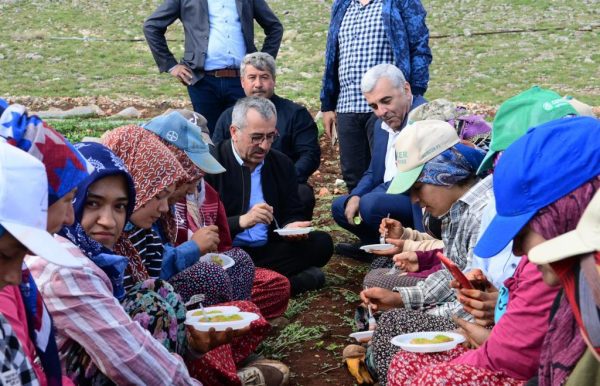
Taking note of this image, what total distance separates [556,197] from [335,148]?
22.9 feet

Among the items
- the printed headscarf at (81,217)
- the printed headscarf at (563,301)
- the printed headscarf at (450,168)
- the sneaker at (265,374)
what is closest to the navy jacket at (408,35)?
the printed headscarf at (450,168)

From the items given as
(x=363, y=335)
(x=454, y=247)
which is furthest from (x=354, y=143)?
(x=454, y=247)

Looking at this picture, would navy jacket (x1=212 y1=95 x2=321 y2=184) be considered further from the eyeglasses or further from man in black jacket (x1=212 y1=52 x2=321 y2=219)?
the eyeglasses

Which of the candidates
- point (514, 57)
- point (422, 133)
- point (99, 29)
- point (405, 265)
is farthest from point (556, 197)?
point (99, 29)

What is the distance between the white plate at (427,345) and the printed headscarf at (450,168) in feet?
2.15

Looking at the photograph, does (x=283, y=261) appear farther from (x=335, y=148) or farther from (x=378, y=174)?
(x=335, y=148)

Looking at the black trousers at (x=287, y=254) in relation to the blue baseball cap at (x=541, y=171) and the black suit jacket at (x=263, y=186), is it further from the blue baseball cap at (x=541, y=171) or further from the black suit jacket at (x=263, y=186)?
the blue baseball cap at (x=541, y=171)

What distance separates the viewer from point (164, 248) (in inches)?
150

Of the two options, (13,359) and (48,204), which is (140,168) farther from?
(13,359)

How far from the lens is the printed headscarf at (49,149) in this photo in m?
2.13

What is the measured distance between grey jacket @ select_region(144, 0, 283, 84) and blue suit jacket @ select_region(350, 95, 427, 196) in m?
1.84

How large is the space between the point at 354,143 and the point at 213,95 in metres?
1.31

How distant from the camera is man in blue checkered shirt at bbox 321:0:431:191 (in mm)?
6074

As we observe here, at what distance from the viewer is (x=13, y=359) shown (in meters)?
2.03
